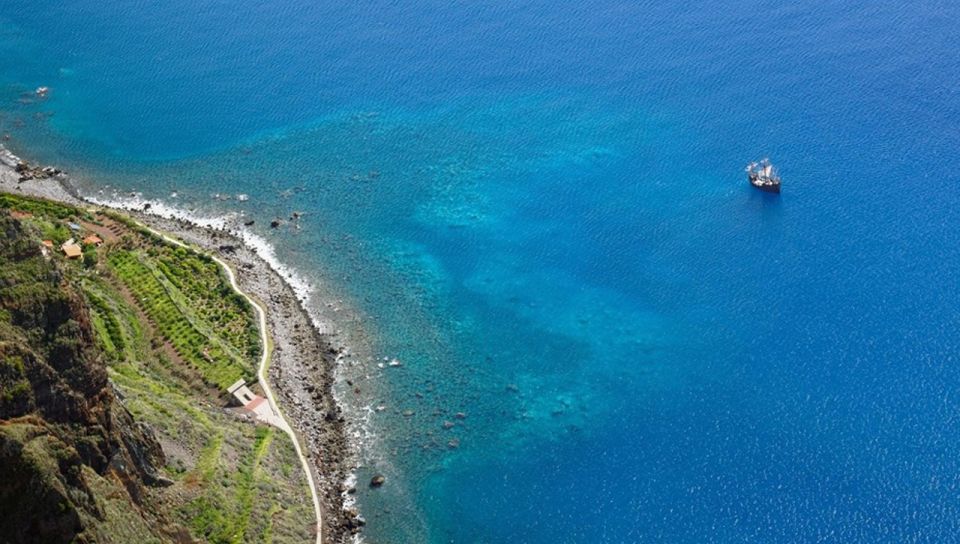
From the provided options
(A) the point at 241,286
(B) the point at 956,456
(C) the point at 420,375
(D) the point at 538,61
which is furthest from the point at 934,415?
(D) the point at 538,61

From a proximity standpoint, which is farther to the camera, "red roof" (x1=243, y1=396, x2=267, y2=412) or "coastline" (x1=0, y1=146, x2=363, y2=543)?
"red roof" (x1=243, y1=396, x2=267, y2=412)

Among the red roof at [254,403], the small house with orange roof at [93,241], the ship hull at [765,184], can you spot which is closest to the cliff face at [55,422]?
the red roof at [254,403]

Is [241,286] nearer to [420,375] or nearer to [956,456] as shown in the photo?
[420,375]

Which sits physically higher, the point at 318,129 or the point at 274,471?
the point at 318,129

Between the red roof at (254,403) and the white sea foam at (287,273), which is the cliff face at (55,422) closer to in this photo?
the red roof at (254,403)

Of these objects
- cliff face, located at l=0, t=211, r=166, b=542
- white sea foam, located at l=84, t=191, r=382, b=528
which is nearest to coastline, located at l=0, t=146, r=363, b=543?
white sea foam, located at l=84, t=191, r=382, b=528

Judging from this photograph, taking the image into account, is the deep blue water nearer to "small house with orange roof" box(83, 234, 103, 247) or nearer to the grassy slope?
the grassy slope
